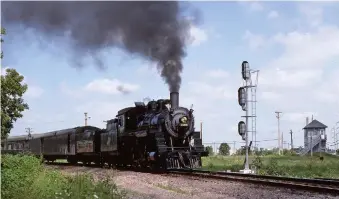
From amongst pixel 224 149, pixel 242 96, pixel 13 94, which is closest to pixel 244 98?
pixel 242 96

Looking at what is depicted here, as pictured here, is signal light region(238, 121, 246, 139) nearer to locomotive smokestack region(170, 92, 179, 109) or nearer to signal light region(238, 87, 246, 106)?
signal light region(238, 87, 246, 106)

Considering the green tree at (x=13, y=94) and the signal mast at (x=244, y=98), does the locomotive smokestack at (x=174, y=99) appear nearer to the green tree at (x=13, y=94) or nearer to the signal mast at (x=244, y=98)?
the signal mast at (x=244, y=98)

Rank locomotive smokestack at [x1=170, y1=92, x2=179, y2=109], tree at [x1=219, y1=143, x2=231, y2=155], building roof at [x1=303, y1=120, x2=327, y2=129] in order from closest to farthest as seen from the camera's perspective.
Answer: locomotive smokestack at [x1=170, y1=92, x2=179, y2=109] < tree at [x1=219, y1=143, x2=231, y2=155] < building roof at [x1=303, y1=120, x2=327, y2=129]

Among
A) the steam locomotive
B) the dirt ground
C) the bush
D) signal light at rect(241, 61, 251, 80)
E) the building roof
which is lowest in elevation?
the dirt ground

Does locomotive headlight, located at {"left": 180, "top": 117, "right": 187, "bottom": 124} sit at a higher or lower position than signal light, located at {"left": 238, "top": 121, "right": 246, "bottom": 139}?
higher

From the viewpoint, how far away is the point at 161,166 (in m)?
19.7

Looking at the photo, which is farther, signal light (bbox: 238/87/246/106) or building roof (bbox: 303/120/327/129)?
building roof (bbox: 303/120/327/129)

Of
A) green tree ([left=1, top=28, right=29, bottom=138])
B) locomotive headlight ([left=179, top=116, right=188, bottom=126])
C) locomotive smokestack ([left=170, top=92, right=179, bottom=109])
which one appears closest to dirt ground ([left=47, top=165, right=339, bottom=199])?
locomotive headlight ([left=179, top=116, right=188, bottom=126])

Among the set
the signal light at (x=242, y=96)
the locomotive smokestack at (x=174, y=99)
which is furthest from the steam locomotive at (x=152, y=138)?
the signal light at (x=242, y=96)

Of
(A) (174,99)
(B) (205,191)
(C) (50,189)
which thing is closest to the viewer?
(C) (50,189)

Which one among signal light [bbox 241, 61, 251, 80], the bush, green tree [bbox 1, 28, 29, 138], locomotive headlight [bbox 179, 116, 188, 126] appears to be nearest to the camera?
the bush

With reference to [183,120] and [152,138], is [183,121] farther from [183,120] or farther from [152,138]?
[152,138]

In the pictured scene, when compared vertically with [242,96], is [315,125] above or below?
below

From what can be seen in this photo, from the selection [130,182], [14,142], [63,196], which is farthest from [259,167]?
[14,142]
